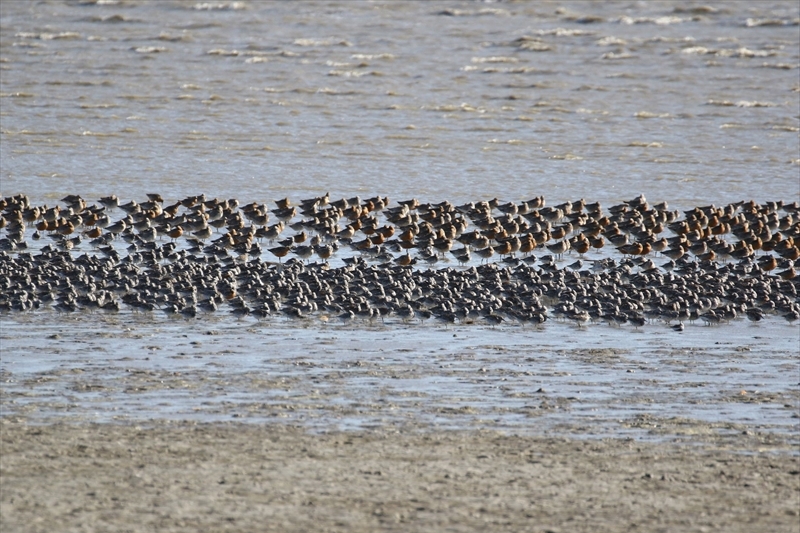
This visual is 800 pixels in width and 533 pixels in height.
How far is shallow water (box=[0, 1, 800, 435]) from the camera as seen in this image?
9883 mm

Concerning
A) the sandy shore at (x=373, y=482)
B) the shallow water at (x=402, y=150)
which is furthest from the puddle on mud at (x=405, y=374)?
the sandy shore at (x=373, y=482)

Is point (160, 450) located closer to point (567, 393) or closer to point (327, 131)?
point (567, 393)

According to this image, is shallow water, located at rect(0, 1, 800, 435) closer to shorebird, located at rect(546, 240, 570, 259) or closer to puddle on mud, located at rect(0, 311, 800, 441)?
puddle on mud, located at rect(0, 311, 800, 441)

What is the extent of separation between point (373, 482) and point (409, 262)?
9055 millimetres

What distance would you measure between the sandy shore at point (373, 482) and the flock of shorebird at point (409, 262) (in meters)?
4.71

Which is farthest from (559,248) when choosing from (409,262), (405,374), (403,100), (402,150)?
(403,100)

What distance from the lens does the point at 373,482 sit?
766 cm

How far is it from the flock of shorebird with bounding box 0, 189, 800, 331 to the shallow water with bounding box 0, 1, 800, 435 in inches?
23.8

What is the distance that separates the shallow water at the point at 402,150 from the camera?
9.88 meters

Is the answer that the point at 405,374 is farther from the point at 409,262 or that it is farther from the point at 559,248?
the point at 559,248

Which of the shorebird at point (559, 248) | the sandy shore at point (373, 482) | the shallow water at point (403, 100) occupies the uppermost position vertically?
the shallow water at point (403, 100)

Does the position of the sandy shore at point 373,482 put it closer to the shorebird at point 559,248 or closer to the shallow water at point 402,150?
the shallow water at point 402,150

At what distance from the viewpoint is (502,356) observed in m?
11.5

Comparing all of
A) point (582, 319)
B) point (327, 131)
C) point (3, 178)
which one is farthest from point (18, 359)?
point (327, 131)
